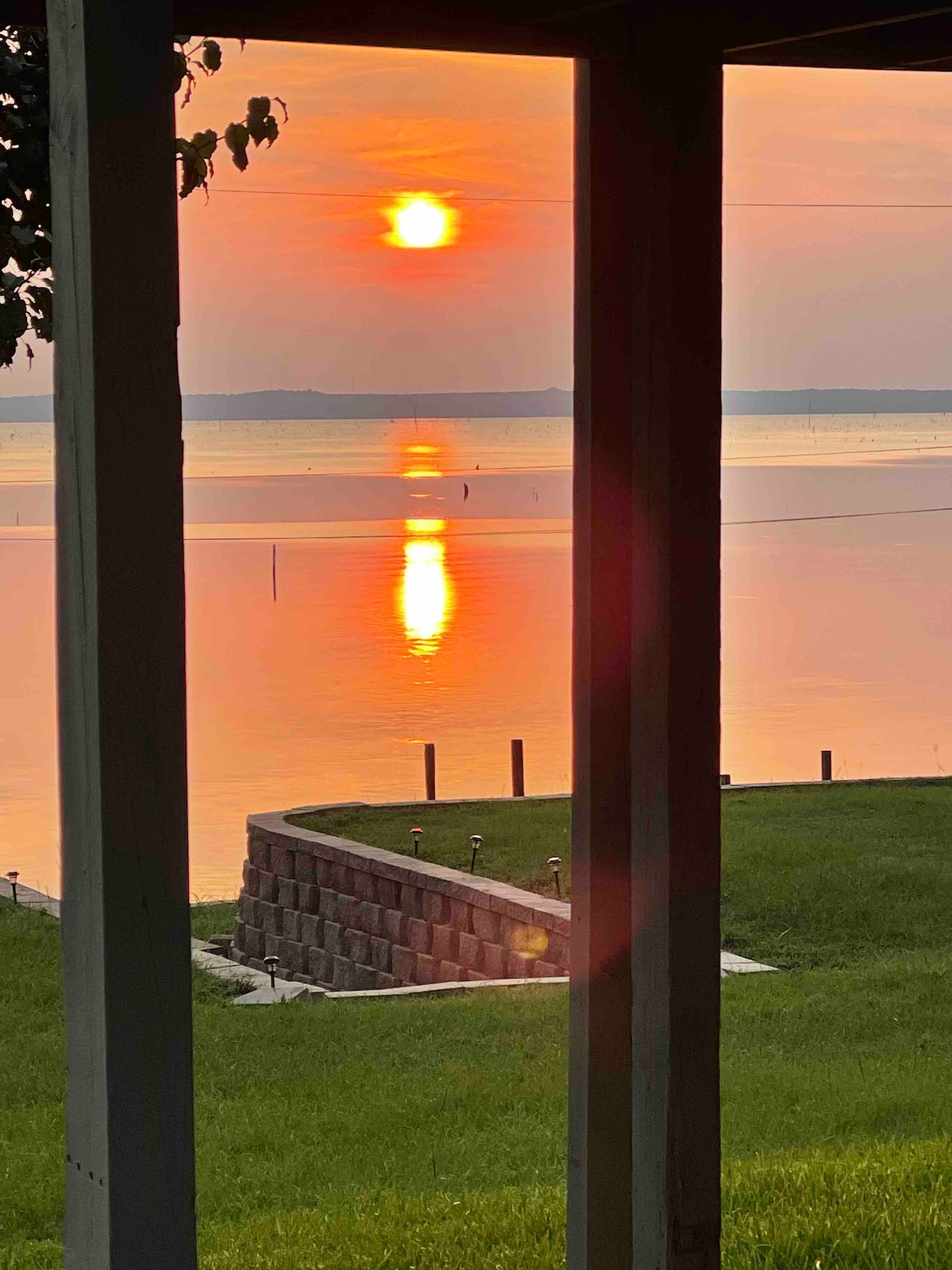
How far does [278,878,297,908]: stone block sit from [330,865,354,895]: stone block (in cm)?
59

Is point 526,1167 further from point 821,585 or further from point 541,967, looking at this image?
point 821,585

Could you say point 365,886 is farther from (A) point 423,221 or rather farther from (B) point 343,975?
(A) point 423,221

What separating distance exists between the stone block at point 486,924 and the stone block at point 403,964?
3.16 ft

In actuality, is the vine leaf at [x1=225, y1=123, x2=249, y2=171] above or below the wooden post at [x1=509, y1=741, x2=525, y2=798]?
above

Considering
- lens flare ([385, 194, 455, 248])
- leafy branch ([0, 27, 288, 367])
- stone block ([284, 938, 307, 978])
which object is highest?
lens flare ([385, 194, 455, 248])

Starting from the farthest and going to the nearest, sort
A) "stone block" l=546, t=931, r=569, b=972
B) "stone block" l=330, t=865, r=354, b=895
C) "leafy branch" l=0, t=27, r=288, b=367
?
"stone block" l=330, t=865, r=354, b=895, "stone block" l=546, t=931, r=569, b=972, "leafy branch" l=0, t=27, r=288, b=367

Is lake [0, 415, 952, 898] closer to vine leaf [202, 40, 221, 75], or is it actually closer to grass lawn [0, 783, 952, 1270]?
grass lawn [0, 783, 952, 1270]

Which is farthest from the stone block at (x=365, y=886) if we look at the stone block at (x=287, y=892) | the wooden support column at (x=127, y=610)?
the wooden support column at (x=127, y=610)

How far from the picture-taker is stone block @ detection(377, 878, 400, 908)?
13102mm

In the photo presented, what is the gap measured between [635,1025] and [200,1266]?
8.49 feet

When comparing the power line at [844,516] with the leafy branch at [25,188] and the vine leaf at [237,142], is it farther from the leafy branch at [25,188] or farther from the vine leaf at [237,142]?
the leafy branch at [25,188]

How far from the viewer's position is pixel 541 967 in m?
11.5

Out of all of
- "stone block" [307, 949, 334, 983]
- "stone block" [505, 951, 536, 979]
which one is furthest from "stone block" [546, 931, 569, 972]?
"stone block" [307, 949, 334, 983]

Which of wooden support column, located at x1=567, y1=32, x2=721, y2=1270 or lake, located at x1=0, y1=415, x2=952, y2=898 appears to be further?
lake, located at x1=0, y1=415, x2=952, y2=898
